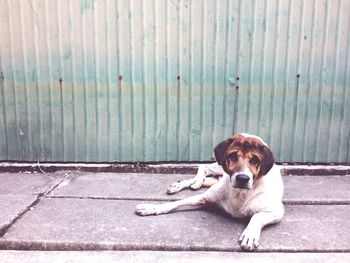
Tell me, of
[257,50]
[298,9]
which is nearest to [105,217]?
[257,50]

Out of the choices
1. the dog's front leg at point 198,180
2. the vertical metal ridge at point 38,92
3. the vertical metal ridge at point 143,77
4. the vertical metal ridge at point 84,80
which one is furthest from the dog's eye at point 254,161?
the vertical metal ridge at point 38,92

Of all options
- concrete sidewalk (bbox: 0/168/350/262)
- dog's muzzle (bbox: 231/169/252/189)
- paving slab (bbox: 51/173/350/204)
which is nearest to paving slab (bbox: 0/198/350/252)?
concrete sidewalk (bbox: 0/168/350/262)

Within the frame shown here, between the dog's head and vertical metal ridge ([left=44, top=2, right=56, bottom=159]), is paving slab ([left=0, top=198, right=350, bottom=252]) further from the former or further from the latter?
vertical metal ridge ([left=44, top=2, right=56, bottom=159])

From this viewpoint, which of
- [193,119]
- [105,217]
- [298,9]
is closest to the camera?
[105,217]

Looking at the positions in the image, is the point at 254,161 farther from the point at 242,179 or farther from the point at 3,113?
the point at 3,113

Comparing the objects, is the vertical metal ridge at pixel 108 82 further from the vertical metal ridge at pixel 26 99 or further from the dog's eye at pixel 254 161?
the dog's eye at pixel 254 161

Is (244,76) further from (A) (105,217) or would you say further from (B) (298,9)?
(A) (105,217)

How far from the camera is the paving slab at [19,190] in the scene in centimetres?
349

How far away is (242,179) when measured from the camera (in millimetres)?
3068

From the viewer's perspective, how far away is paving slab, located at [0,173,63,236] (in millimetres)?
3486

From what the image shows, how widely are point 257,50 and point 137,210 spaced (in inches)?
94.1

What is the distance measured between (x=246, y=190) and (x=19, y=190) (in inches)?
95.6

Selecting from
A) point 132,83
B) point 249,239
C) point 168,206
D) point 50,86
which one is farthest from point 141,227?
point 50,86

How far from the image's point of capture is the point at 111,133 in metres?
4.79
